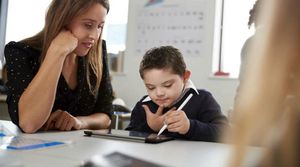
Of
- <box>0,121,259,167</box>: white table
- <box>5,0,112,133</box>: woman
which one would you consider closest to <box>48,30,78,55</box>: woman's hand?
<box>5,0,112,133</box>: woman

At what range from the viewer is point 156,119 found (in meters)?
1.31

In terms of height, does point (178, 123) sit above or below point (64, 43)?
below

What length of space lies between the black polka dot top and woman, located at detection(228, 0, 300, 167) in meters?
1.05

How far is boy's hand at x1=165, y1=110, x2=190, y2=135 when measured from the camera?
1.13m

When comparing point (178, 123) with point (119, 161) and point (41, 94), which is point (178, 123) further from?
point (119, 161)

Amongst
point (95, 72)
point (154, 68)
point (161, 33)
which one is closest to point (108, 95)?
point (95, 72)

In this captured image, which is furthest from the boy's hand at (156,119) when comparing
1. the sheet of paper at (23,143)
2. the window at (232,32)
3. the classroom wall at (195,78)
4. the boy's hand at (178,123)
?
the window at (232,32)

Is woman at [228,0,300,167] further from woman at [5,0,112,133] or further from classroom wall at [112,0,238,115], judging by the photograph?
classroom wall at [112,0,238,115]

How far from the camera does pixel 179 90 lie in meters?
1.38

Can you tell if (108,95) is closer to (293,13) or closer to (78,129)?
(78,129)

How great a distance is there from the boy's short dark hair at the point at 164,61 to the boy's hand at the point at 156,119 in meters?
0.16

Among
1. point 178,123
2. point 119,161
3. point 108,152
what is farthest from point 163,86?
point 119,161

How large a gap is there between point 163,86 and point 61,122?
39 cm

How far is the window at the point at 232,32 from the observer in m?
3.06
